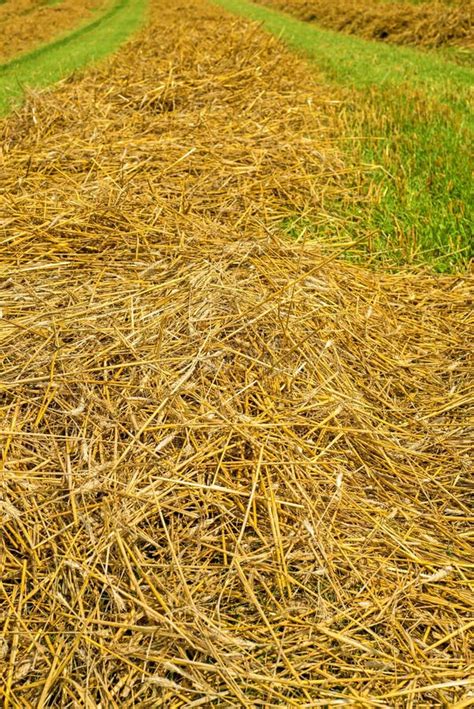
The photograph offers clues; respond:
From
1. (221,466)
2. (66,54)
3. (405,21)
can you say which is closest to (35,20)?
(66,54)

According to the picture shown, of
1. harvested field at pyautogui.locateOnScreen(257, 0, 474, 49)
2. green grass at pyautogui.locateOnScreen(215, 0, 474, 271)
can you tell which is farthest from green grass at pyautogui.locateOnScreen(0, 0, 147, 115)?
harvested field at pyautogui.locateOnScreen(257, 0, 474, 49)

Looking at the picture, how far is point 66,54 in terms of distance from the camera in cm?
1273

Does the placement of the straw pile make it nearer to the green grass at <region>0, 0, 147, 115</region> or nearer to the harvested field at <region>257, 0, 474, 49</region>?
the green grass at <region>0, 0, 147, 115</region>

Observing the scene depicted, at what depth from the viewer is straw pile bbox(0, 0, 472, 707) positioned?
1613 mm

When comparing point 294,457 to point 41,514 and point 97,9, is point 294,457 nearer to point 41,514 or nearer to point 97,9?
Result: point 41,514

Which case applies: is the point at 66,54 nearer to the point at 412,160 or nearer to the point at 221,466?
the point at 412,160

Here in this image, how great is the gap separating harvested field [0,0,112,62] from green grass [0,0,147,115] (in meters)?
0.40

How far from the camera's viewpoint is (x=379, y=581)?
1.82 m

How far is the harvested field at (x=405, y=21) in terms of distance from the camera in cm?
1038

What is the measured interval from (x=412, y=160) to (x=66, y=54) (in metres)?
10.5

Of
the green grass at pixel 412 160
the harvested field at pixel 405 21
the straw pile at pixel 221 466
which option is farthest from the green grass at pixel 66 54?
the harvested field at pixel 405 21

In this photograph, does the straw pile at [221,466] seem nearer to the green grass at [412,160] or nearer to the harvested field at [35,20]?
the green grass at [412,160]

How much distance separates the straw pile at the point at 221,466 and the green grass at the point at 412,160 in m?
0.36

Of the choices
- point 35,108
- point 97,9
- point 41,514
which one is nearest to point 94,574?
point 41,514
